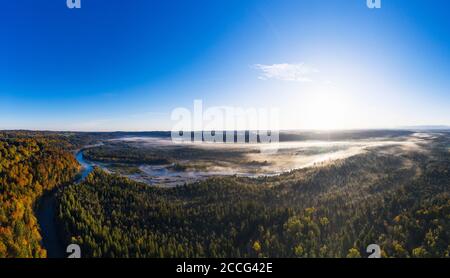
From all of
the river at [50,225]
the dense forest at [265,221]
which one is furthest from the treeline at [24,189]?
the dense forest at [265,221]

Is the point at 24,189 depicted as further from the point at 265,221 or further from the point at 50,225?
the point at 265,221

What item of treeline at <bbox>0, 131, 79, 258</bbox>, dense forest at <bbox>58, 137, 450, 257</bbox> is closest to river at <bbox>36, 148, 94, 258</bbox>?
treeline at <bbox>0, 131, 79, 258</bbox>

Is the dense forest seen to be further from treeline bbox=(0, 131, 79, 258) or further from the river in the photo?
treeline bbox=(0, 131, 79, 258)

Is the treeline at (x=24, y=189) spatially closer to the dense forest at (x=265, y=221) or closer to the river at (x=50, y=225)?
the river at (x=50, y=225)
